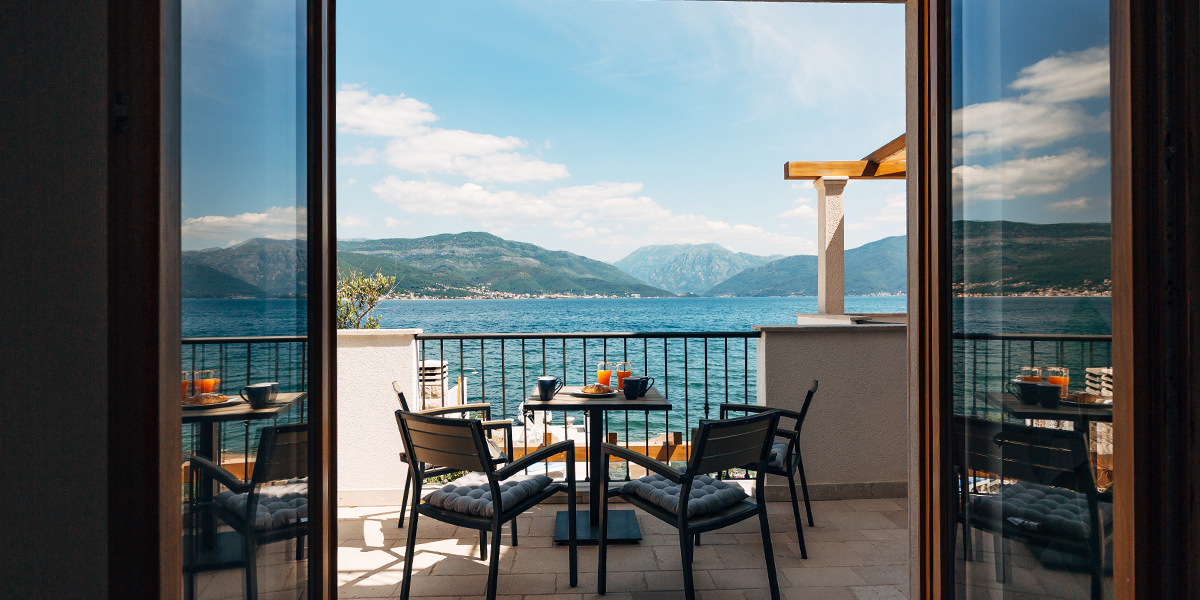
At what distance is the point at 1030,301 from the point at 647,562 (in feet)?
6.53

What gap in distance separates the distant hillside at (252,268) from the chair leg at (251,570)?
50 centimetres

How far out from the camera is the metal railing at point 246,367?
851mm

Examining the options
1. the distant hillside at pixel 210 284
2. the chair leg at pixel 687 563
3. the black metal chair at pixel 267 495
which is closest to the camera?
the distant hillside at pixel 210 284

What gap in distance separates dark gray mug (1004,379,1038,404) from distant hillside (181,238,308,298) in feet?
5.27

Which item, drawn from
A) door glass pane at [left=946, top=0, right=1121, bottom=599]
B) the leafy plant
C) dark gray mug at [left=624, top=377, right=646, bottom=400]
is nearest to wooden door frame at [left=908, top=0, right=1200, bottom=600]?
door glass pane at [left=946, top=0, right=1121, bottom=599]

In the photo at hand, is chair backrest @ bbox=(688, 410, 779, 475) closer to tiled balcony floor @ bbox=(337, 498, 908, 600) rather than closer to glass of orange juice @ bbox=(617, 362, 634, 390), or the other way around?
tiled balcony floor @ bbox=(337, 498, 908, 600)

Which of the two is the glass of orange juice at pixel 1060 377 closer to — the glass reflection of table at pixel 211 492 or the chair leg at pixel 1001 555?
the chair leg at pixel 1001 555

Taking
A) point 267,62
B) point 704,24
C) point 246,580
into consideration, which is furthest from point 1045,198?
point 704,24

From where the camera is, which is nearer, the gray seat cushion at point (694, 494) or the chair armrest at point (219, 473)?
the chair armrest at point (219, 473)

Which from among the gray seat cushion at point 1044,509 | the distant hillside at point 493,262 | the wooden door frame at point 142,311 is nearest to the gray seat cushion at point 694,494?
the gray seat cushion at point 1044,509

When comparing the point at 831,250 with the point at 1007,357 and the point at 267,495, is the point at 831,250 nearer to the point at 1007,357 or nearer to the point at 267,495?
the point at 1007,357

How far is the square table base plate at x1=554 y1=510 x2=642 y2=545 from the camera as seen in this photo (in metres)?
2.64

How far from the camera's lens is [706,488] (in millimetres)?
2186

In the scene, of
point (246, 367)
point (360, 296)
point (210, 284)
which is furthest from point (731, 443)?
point (360, 296)
